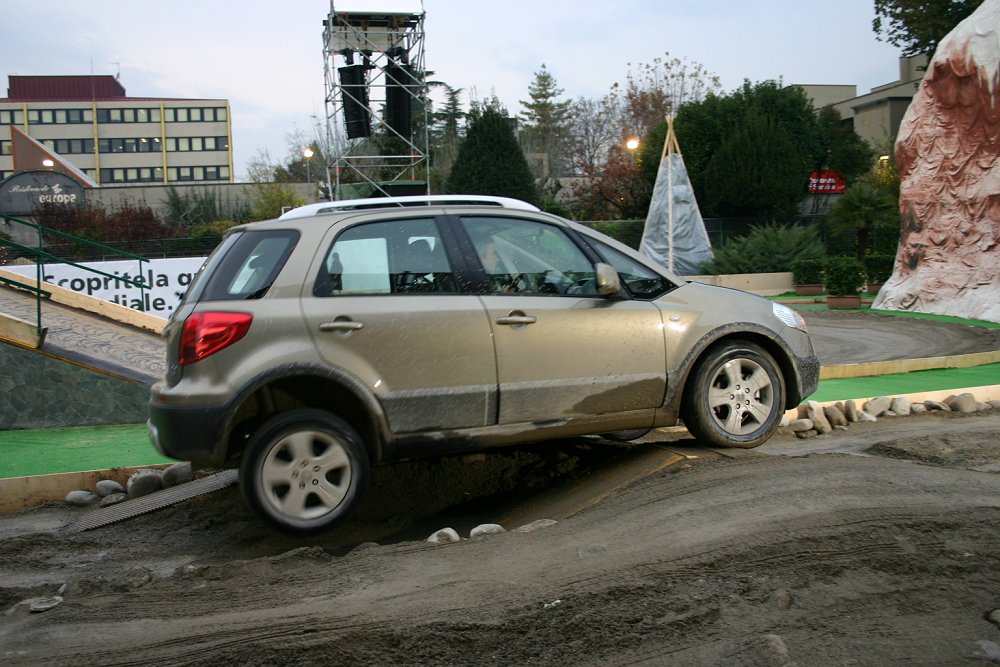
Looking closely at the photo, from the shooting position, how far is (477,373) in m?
5.07

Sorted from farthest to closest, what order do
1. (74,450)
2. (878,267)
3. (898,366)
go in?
1. (878,267)
2. (898,366)
3. (74,450)

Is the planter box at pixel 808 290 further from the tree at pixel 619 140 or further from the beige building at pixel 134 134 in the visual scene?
the beige building at pixel 134 134

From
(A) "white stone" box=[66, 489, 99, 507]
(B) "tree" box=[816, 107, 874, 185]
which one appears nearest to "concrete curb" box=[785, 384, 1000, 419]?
(A) "white stone" box=[66, 489, 99, 507]

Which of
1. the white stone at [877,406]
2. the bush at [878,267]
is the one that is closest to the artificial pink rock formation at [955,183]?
the bush at [878,267]

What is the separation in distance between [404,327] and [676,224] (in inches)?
1016

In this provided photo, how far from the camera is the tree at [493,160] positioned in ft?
119

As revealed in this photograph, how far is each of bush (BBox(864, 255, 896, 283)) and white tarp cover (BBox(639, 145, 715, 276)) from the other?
17.8 ft

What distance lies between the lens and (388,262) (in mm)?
5121

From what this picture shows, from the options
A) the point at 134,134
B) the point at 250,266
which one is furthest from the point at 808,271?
the point at 134,134

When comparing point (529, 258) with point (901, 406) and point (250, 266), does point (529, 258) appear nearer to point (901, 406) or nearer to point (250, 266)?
point (250, 266)

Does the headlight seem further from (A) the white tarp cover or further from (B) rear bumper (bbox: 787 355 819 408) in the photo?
(A) the white tarp cover

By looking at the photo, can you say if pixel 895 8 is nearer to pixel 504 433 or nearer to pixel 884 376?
pixel 884 376

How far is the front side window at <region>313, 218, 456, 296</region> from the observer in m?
4.97

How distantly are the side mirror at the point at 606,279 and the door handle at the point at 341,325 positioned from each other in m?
1.49
